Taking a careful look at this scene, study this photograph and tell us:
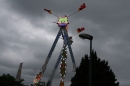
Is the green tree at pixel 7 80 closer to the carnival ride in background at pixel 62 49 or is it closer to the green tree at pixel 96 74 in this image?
the carnival ride in background at pixel 62 49

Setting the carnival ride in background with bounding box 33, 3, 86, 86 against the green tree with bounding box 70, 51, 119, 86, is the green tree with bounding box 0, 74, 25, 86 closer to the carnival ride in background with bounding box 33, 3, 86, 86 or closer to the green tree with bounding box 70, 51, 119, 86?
the carnival ride in background with bounding box 33, 3, 86, 86

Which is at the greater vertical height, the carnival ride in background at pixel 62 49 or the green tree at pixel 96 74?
the carnival ride in background at pixel 62 49

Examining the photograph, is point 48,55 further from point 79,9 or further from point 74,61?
point 79,9

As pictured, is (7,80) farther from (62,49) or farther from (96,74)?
(96,74)

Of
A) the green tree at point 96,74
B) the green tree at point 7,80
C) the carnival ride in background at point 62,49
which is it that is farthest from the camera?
the green tree at point 7,80

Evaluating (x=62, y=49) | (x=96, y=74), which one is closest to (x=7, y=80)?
(x=62, y=49)

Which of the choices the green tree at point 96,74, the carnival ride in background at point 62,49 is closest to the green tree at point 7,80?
the carnival ride in background at point 62,49

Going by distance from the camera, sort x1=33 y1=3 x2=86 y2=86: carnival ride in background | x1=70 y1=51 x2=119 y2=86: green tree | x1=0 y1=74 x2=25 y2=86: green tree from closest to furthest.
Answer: x1=70 y1=51 x2=119 y2=86: green tree → x1=33 y1=3 x2=86 y2=86: carnival ride in background → x1=0 y1=74 x2=25 y2=86: green tree

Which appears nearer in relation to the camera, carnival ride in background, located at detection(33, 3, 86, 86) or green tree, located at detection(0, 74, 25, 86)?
carnival ride in background, located at detection(33, 3, 86, 86)

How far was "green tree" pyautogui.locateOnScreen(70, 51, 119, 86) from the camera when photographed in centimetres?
1938

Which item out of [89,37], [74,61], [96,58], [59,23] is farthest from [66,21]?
[89,37]

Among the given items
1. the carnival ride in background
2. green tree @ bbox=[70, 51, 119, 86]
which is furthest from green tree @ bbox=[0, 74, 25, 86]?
green tree @ bbox=[70, 51, 119, 86]

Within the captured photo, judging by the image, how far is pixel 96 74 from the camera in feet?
63.9

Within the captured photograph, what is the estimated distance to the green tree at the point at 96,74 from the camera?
19.4 m
